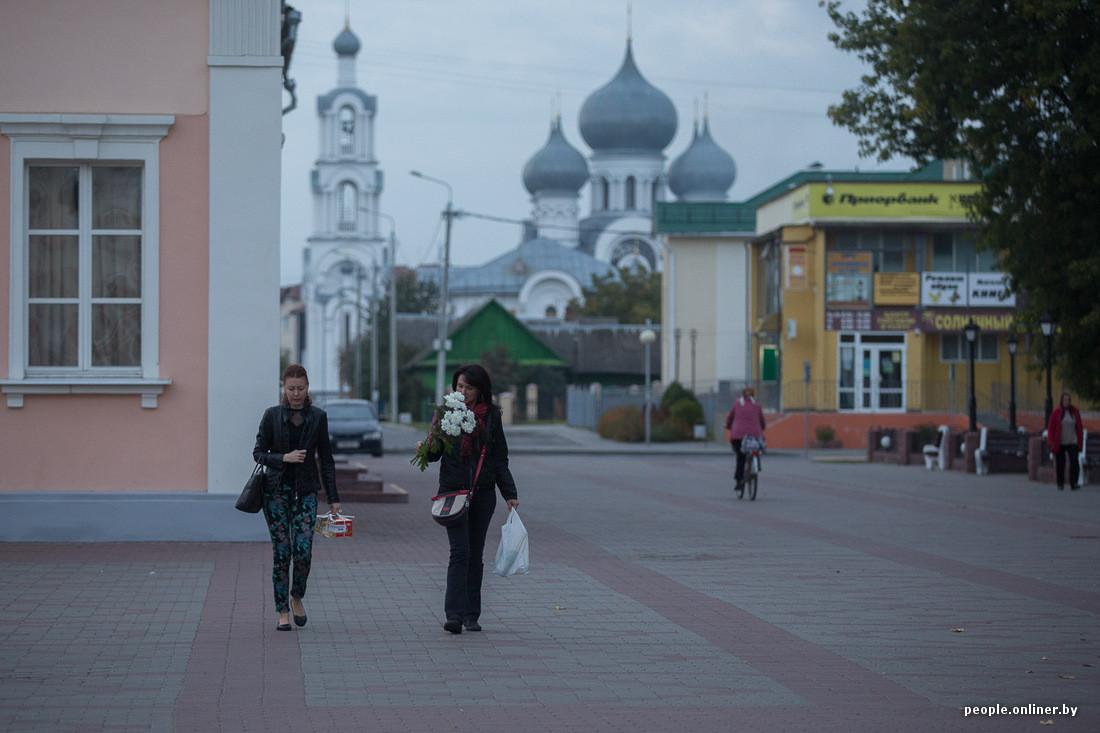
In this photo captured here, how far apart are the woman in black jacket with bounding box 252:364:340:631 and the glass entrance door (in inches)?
1413

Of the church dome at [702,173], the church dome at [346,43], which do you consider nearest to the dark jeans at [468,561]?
the church dome at [346,43]

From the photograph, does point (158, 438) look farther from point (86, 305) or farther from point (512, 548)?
point (512, 548)

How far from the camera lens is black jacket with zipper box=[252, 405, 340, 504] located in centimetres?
842

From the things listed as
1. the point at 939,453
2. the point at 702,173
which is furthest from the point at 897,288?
the point at 702,173

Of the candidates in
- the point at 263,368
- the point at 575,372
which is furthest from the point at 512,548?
the point at 575,372

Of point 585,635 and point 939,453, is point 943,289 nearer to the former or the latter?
point 939,453

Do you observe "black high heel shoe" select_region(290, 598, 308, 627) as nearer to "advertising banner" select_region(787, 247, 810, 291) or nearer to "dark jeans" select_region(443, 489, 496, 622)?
"dark jeans" select_region(443, 489, 496, 622)

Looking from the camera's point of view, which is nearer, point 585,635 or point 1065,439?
point 585,635

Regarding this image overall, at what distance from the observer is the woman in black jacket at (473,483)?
8.55 metres

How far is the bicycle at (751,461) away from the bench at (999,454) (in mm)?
8211

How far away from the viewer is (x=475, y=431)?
8.65 m

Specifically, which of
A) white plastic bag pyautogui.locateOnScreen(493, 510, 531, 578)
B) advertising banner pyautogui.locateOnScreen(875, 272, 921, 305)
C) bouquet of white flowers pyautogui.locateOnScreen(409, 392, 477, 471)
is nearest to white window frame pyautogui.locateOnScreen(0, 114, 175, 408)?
bouquet of white flowers pyautogui.locateOnScreen(409, 392, 477, 471)

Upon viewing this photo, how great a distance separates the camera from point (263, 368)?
42.4ft

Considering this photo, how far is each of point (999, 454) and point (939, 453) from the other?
7.41 feet
